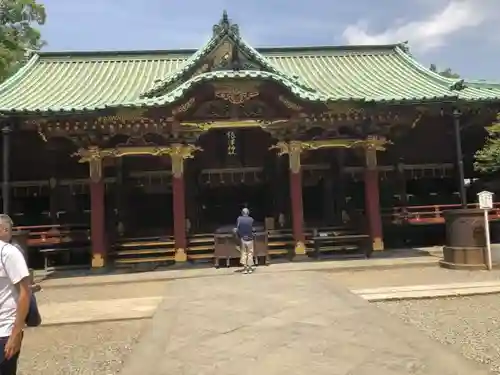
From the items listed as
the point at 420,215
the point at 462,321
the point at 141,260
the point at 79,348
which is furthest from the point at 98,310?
the point at 420,215

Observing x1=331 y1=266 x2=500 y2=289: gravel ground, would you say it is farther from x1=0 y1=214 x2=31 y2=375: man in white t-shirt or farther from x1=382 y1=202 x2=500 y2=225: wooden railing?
x1=0 y1=214 x2=31 y2=375: man in white t-shirt

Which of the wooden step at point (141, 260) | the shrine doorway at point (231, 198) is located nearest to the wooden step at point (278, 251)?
the shrine doorway at point (231, 198)

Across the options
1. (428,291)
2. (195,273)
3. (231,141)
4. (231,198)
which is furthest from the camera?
(231,198)

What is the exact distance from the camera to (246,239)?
11.3 m

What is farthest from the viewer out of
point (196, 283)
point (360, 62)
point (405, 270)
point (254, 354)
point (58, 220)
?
point (360, 62)

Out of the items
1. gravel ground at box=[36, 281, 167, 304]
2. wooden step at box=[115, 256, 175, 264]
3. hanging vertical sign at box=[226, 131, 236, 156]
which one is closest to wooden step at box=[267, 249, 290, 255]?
wooden step at box=[115, 256, 175, 264]

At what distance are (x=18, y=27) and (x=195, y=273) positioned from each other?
2552 centimetres

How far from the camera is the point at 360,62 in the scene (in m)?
18.6

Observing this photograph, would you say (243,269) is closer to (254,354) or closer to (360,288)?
(360,288)

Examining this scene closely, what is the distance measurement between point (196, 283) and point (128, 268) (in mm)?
4192

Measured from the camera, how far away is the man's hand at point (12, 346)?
3080mm

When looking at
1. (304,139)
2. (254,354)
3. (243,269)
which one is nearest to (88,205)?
(243,269)

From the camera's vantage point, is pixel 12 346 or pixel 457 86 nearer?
pixel 12 346

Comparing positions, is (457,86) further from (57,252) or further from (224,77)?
(57,252)
